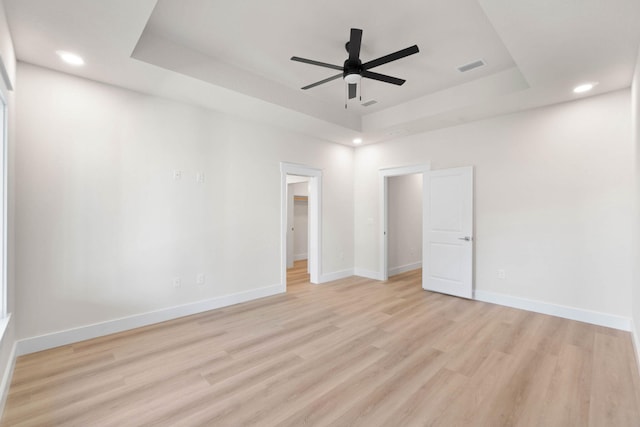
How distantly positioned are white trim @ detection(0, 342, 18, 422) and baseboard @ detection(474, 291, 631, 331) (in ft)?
17.4

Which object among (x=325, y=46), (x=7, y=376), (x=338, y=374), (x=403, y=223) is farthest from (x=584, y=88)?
(x=7, y=376)

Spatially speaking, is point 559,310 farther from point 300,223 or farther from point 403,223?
point 300,223

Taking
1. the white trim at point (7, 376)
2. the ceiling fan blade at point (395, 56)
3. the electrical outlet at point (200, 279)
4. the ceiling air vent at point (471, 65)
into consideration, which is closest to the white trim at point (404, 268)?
the electrical outlet at point (200, 279)

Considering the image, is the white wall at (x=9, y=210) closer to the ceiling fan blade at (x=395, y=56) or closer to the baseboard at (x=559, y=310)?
the ceiling fan blade at (x=395, y=56)

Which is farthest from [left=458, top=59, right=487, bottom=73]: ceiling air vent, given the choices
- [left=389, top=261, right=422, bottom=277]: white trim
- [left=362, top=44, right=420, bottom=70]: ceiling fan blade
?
[left=389, top=261, right=422, bottom=277]: white trim

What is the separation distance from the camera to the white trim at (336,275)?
5.71 m

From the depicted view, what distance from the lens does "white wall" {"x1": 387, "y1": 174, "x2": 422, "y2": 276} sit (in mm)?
6352

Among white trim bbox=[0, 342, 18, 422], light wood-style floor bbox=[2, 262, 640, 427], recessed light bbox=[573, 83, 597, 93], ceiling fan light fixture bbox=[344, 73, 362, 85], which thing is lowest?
light wood-style floor bbox=[2, 262, 640, 427]

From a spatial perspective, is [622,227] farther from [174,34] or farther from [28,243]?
[28,243]

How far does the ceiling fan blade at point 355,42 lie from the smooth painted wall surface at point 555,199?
113 inches

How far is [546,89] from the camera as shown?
3.41 m

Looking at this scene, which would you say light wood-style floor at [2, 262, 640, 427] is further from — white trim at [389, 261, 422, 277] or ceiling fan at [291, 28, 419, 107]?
ceiling fan at [291, 28, 419, 107]

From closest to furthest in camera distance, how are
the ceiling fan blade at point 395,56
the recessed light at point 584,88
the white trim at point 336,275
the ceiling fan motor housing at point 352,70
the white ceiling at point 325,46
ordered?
the white ceiling at point 325,46 → the ceiling fan blade at point 395,56 → the ceiling fan motor housing at point 352,70 → the recessed light at point 584,88 → the white trim at point 336,275

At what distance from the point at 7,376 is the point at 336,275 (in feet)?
15.1
